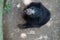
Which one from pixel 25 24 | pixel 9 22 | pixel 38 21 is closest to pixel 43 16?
pixel 38 21

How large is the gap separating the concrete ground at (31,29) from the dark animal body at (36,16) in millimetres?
58

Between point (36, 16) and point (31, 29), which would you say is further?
point (31, 29)

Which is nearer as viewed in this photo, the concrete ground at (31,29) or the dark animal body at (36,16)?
the dark animal body at (36,16)

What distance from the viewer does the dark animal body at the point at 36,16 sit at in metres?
1.89

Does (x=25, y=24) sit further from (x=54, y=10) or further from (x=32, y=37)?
(x=54, y=10)

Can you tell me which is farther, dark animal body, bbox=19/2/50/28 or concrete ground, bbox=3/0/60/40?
concrete ground, bbox=3/0/60/40

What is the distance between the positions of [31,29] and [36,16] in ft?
0.62

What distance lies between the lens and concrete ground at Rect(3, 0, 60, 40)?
2006 millimetres

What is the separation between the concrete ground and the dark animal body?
0.19 ft

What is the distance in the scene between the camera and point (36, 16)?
189 cm

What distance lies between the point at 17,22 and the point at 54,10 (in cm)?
40

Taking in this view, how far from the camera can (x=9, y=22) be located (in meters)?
2.01

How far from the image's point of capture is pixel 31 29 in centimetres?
202

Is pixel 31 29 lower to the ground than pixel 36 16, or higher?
lower
